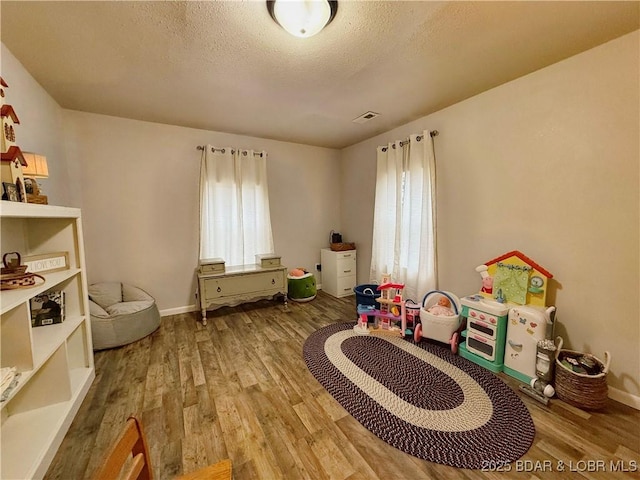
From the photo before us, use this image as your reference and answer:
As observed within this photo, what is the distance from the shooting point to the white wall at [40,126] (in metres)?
1.76

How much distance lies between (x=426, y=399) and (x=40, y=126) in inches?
146

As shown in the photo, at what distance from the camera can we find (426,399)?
176cm

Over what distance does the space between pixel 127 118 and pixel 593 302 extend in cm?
466

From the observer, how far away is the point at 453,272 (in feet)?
9.06

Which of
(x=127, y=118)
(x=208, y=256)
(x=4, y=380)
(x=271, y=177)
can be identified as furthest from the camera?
(x=271, y=177)

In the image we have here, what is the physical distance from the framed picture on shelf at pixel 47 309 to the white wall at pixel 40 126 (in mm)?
990

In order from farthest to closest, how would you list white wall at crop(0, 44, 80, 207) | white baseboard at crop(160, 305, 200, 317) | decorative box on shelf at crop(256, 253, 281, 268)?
→ decorative box on shelf at crop(256, 253, 281, 268), white baseboard at crop(160, 305, 200, 317), white wall at crop(0, 44, 80, 207)

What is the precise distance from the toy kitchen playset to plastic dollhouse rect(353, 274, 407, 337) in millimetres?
577

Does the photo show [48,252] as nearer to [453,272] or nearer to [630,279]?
[453,272]

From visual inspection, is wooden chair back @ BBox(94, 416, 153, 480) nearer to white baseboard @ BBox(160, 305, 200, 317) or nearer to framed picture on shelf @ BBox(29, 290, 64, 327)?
framed picture on shelf @ BBox(29, 290, 64, 327)

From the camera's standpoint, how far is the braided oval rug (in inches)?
55.4

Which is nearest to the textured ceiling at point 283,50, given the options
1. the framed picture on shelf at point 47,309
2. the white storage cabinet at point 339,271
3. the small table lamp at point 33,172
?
the small table lamp at point 33,172

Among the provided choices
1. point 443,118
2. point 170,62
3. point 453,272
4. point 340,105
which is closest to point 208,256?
point 170,62

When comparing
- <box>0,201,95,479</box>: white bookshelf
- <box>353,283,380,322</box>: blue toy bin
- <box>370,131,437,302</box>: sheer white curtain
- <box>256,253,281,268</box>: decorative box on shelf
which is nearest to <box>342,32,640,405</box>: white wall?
<box>370,131,437,302</box>: sheer white curtain
